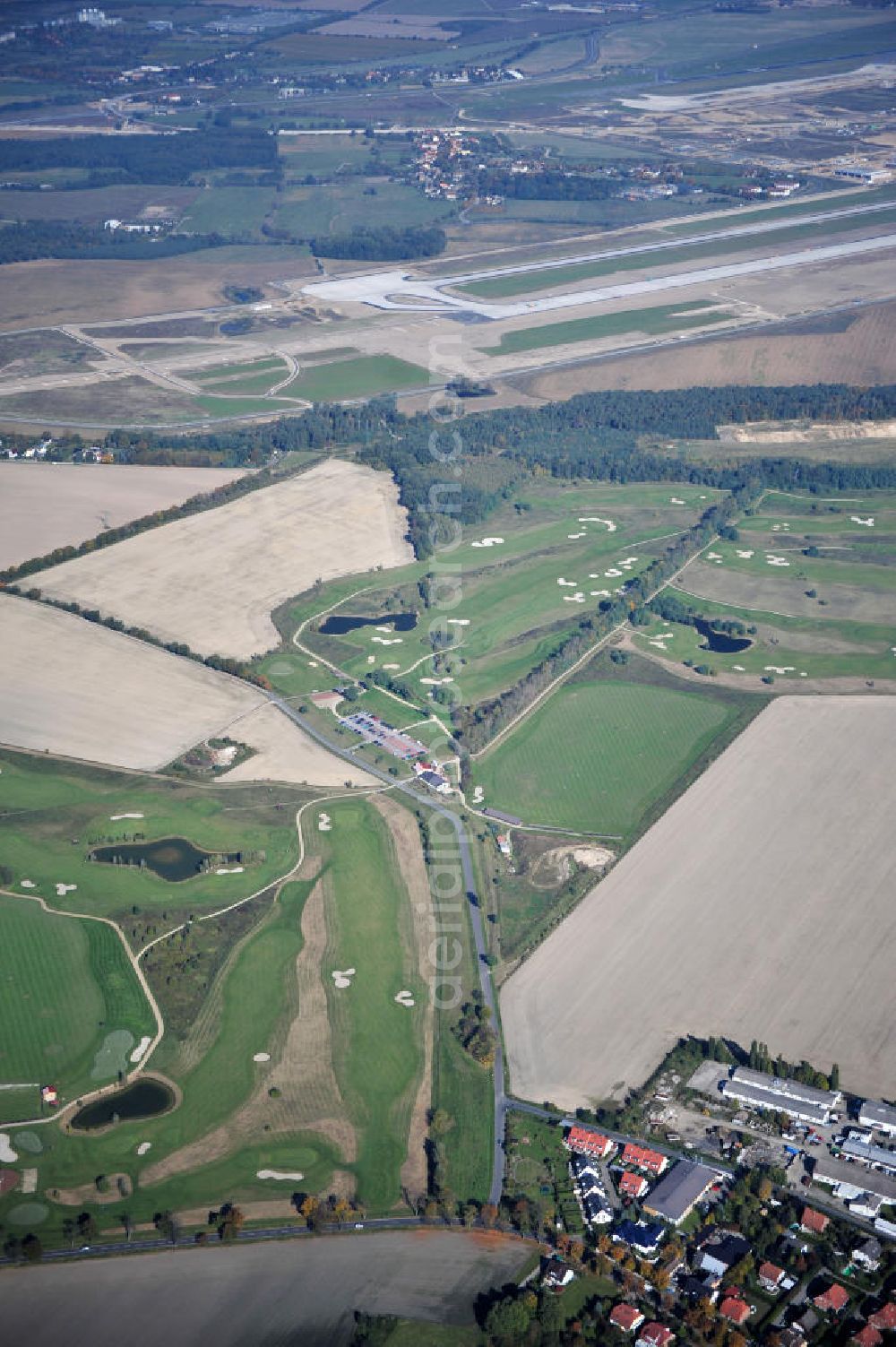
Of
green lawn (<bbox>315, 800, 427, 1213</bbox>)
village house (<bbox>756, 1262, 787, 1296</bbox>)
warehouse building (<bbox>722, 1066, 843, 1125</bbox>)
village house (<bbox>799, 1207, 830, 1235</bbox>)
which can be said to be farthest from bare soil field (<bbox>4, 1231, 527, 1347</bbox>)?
warehouse building (<bbox>722, 1066, 843, 1125</bbox>)

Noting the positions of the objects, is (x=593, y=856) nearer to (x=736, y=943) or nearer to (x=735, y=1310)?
(x=736, y=943)

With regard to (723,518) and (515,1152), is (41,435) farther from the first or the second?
(515,1152)

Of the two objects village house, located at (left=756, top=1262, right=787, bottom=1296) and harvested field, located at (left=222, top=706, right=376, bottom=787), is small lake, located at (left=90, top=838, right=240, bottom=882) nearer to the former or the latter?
harvested field, located at (left=222, top=706, right=376, bottom=787)

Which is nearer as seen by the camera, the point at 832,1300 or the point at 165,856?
the point at 832,1300

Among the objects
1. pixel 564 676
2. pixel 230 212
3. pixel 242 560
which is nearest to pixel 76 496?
pixel 242 560

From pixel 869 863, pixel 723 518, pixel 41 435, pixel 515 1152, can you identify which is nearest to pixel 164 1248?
pixel 515 1152

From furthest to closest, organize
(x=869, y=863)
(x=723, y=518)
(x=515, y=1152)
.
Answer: (x=723, y=518), (x=869, y=863), (x=515, y=1152)

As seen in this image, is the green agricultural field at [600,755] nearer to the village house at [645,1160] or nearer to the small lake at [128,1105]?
the village house at [645,1160]

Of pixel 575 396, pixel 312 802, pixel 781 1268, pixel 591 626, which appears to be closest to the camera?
pixel 781 1268
